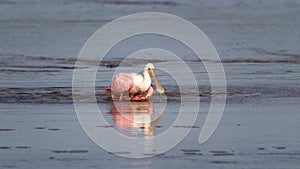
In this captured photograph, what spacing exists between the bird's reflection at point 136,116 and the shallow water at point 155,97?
14mm

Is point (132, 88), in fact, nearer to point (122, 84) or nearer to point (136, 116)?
point (122, 84)

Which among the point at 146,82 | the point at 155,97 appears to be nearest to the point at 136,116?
the point at 146,82

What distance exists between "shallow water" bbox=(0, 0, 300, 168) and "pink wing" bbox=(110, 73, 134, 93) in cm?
24

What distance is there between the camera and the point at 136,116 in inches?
484

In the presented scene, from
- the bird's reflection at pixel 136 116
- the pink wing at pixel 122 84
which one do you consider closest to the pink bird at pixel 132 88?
the pink wing at pixel 122 84

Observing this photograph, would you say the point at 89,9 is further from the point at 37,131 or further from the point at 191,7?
the point at 37,131

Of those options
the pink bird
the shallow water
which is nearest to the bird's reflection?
the shallow water

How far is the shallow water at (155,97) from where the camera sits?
9.42 metres

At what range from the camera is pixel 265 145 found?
Answer: 32.6 ft

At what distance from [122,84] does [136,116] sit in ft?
4.92

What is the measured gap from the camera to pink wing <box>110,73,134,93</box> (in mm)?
13674

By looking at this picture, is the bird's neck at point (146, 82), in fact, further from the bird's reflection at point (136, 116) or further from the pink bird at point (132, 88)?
the bird's reflection at point (136, 116)

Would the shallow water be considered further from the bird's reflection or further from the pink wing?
the pink wing

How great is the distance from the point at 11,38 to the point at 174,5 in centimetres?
1433
